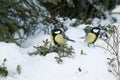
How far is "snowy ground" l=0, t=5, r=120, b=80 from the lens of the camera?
19.4 feet

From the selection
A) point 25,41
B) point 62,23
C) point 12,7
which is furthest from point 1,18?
point 62,23

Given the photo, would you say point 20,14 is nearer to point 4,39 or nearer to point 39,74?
point 4,39

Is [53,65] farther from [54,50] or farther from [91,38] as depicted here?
[91,38]

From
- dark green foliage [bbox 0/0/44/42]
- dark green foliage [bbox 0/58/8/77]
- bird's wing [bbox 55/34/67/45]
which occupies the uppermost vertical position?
dark green foliage [bbox 0/0/44/42]

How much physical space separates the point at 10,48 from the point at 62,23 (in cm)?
154

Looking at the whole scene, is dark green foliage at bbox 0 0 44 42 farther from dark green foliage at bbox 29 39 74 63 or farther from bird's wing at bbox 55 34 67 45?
bird's wing at bbox 55 34 67 45

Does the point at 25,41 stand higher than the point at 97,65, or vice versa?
the point at 25,41

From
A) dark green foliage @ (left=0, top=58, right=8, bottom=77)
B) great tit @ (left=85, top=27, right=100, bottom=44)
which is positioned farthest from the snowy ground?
great tit @ (left=85, top=27, right=100, bottom=44)

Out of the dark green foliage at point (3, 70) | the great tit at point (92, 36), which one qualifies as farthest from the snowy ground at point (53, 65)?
the great tit at point (92, 36)

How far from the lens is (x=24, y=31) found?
6.91 meters

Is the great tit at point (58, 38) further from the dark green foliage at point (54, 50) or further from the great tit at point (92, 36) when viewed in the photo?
the great tit at point (92, 36)

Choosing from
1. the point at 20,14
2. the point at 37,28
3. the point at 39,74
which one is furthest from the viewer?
the point at 37,28

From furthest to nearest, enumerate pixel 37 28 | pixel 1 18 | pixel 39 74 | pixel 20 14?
pixel 37 28 < pixel 20 14 < pixel 1 18 < pixel 39 74

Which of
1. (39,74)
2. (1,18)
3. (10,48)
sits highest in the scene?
(1,18)
